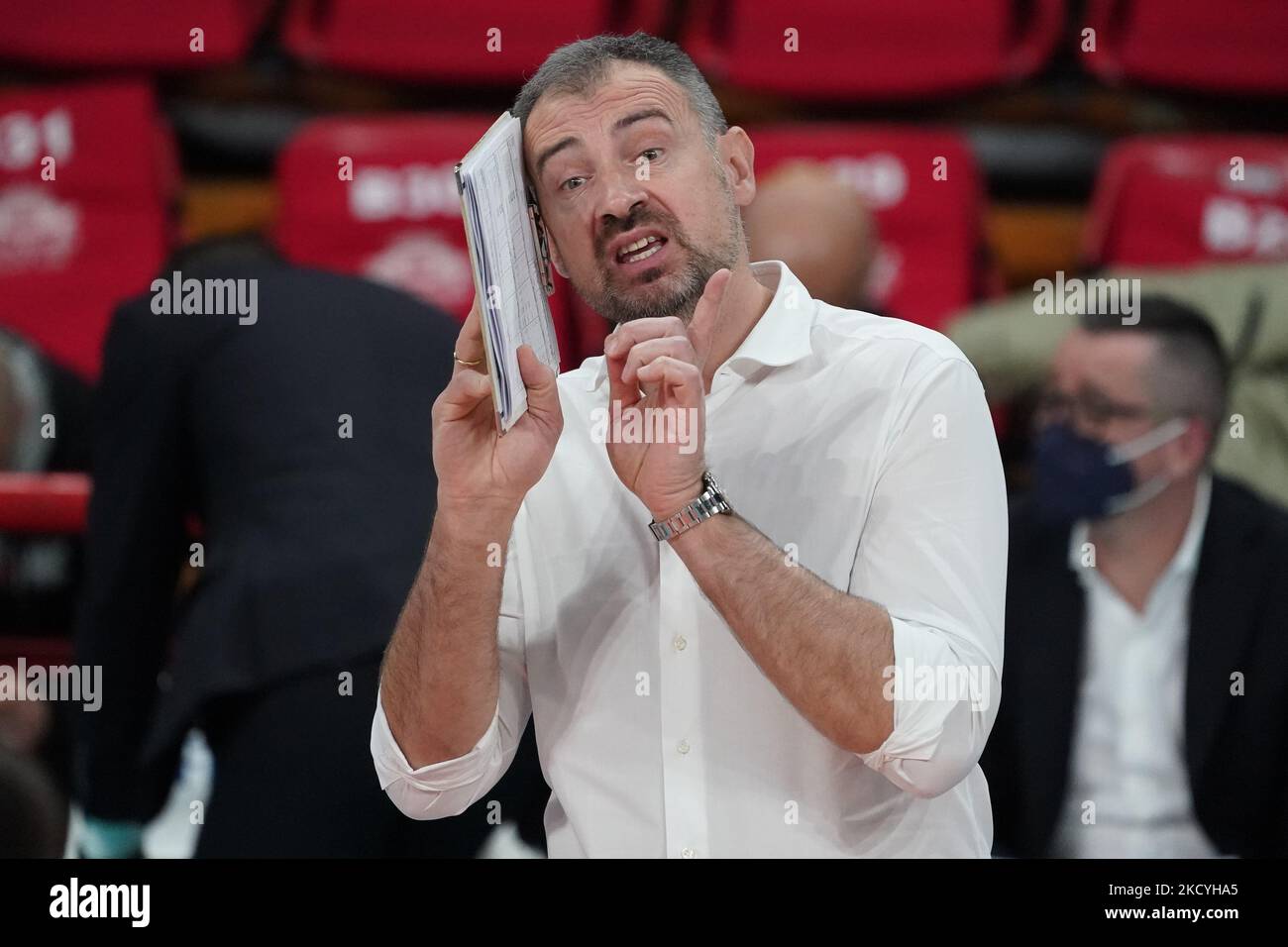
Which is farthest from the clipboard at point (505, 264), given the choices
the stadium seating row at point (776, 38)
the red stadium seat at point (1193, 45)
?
the red stadium seat at point (1193, 45)

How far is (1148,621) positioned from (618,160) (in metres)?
1.06

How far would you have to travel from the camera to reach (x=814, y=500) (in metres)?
1.29

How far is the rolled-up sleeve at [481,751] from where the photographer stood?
50.1 inches

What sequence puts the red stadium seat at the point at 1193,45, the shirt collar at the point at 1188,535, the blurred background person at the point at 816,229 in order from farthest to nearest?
1. the red stadium seat at the point at 1193,45
2. the blurred background person at the point at 816,229
3. the shirt collar at the point at 1188,535

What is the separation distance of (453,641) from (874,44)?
2053 millimetres

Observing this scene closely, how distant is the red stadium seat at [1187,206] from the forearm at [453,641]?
73.2 inches

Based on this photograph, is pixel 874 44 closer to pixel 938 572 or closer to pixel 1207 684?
pixel 1207 684

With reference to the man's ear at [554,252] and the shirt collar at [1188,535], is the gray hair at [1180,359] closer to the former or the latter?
the shirt collar at [1188,535]

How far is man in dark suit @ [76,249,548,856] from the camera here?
1558mm

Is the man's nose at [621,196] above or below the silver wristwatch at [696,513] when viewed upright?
above

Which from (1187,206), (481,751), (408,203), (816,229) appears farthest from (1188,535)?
(408,203)

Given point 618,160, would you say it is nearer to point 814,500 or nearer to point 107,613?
point 814,500

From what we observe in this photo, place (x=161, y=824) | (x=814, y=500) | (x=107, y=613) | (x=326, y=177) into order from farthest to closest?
1. (x=326, y=177)
2. (x=161, y=824)
3. (x=107, y=613)
4. (x=814, y=500)
